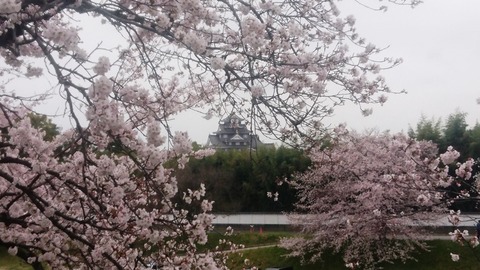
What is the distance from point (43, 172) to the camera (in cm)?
296

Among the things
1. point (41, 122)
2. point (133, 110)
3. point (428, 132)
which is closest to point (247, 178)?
point (428, 132)

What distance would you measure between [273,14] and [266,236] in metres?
15.9

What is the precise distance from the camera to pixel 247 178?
2353 cm

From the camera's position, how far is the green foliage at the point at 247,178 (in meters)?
22.0

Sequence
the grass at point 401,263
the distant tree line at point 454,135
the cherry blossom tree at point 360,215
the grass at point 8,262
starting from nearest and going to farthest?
the grass at point 8,262 < the cherry blossom tree at point 360,215 < the grass at point 401,263 < the distant tree line at point 454,135

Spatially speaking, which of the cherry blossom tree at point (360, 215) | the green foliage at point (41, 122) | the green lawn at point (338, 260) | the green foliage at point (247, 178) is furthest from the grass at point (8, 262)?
the green foliage at point (247, 178)

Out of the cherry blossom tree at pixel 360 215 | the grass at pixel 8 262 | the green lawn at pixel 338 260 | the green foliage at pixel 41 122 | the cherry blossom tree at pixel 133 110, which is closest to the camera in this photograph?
the cherry blossom tree at pixel 133 110

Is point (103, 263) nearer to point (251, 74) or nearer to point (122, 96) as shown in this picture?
point (122, 96)

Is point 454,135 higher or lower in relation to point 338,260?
higher

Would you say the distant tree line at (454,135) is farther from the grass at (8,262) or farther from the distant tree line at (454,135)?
the grass at (8,262)

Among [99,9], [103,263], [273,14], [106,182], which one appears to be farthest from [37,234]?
[273,14]

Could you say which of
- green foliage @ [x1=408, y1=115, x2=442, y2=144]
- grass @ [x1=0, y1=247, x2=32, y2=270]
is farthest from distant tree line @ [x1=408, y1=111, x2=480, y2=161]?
grass @ [x1=0, y1=247, x2=32, y2=270]

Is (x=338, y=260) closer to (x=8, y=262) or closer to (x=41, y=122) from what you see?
(x=8, y=262)

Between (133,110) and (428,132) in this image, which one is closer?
(133,110)
